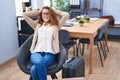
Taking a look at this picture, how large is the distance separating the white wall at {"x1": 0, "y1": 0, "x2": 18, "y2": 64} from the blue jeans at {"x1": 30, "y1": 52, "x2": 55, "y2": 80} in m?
1.40

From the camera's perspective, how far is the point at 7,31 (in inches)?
153

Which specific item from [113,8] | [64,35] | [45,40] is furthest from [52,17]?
[113,8]

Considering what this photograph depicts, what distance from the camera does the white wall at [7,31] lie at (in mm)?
3737

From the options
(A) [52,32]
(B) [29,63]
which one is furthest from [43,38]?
(B) [29,63]

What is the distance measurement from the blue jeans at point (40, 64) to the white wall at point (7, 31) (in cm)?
140

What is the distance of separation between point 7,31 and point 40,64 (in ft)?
5.60

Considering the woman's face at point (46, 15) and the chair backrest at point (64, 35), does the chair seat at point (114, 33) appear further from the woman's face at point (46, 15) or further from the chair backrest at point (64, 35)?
the woman's face at point (46, 15)

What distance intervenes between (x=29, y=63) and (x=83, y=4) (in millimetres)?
3616

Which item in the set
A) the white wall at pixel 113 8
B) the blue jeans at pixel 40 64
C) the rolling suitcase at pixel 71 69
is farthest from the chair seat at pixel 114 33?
the blue jeans at pixel 40 64

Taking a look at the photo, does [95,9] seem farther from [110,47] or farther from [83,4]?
[110,47]

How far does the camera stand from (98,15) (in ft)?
18.9

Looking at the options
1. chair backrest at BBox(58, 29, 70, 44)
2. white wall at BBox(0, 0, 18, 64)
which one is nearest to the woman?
chair backrest at BBox(58, 29, 70, 44)

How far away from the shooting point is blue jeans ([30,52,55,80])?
2.44m

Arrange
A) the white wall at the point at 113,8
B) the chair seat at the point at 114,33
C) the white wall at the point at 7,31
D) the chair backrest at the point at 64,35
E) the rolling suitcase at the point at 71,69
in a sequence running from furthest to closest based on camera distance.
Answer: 1. the chair seat at the point at 114,33
2. the white wall at the point at 113,8
3. the white wall at the point at 7,31
4. the chair backrest at the point at 64,35
5. the rolling suitcase at the point at 71,69
